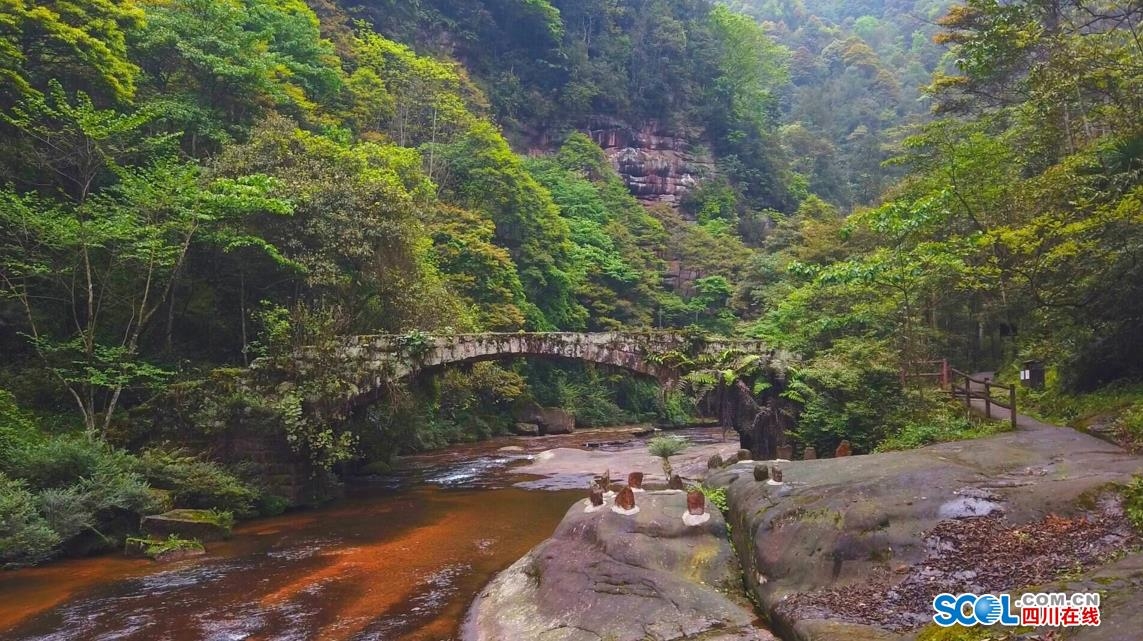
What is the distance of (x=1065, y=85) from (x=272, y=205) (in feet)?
60.0

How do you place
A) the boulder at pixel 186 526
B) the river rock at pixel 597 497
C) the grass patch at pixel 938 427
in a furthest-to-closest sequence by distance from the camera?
the boulder at pixel 186 526 → the grass patch at pixel 938 427 → the river rock at pixel 597 497

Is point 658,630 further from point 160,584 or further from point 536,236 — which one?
point 536,236

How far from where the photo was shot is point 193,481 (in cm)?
1418

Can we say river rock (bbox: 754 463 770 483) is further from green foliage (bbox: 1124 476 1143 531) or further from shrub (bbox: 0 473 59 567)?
shrub (bbox: 0 473 59 567)

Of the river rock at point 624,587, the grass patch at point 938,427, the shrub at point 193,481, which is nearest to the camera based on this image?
the river rock at point 624,587

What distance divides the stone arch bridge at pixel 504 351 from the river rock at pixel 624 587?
28.8ft

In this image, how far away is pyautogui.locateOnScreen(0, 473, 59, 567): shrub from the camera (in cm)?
1071

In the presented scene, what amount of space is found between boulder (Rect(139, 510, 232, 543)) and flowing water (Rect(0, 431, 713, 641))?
16.2 inches

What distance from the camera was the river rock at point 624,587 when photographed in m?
6.86

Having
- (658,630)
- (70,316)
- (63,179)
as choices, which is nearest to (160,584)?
(658,630)

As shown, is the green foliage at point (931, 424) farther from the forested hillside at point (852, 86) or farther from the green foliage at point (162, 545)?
the forested hillside at point (852, 86)

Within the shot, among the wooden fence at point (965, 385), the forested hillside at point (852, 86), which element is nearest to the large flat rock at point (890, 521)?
the wooden fence at point (965, 385)

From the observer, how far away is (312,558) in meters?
11.9

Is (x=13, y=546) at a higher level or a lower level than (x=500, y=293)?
lower
